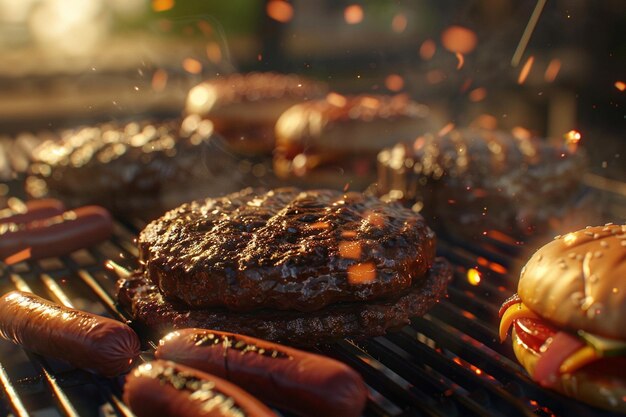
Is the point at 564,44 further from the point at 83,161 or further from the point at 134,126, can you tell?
the point at 83,161

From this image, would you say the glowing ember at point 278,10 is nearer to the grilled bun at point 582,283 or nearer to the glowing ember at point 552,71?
the glowing ember at point 552,71

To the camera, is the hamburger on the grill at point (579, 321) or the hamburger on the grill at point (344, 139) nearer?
the hamburger on the grill at point (579, 321)

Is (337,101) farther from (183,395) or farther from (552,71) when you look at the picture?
(552,71)

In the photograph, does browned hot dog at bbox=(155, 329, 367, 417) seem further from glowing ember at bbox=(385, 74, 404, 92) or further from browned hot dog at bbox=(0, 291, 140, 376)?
glowing ember at bbox=(385, 74, 404, 92)

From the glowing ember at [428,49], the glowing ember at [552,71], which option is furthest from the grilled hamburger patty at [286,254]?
the glowing ember at [428,49]

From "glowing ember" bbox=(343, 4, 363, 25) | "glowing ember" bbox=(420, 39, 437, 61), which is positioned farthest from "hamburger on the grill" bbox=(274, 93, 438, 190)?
"glowing ember" bbox=(343, 4, 363, 25)

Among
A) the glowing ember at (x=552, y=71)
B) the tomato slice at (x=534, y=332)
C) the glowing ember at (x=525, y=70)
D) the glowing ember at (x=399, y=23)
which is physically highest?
the tomato slice at (x=534, y=332)
